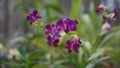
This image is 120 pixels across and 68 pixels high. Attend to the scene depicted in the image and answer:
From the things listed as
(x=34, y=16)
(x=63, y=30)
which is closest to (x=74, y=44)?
(x=63, y=30)

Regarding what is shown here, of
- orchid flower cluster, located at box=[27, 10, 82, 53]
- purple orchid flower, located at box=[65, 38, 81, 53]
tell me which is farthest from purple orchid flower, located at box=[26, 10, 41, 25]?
purple orchid flower, located at box=[65, 38, 81, 53]

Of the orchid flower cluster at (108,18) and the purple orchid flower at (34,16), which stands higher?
the purple orchid flower at (34,16)

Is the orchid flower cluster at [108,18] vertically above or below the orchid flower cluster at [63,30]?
above

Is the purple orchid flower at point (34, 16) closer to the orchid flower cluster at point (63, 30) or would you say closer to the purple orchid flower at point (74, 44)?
the orchid flower cluster at point (63, 30)

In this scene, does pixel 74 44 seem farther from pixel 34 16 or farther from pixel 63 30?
pixel 34 16

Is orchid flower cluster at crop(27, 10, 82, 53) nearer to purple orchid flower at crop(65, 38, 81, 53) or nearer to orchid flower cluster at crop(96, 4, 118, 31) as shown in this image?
purple orchid flower at crop(65, 38, 81, 53)

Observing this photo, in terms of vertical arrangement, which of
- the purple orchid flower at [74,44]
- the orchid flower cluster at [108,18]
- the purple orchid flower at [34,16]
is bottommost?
the purple orchid flower at [74,44]

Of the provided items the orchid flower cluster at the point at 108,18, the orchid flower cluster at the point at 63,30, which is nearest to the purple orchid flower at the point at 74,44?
the orchid flower cluster at the point at 63,30

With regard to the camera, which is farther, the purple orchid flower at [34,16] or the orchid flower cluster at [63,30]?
the purple orchid flower at [34,16]

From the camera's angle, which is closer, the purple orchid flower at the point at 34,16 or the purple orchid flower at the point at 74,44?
the purple orchid flower at the point at 74,44

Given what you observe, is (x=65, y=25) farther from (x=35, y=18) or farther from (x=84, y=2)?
(x=84, y=2)

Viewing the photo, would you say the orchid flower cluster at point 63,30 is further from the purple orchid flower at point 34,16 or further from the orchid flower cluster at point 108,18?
the orchid flower cluster at point 108,18

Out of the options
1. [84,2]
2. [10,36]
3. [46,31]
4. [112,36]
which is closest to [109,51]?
[112,36]
